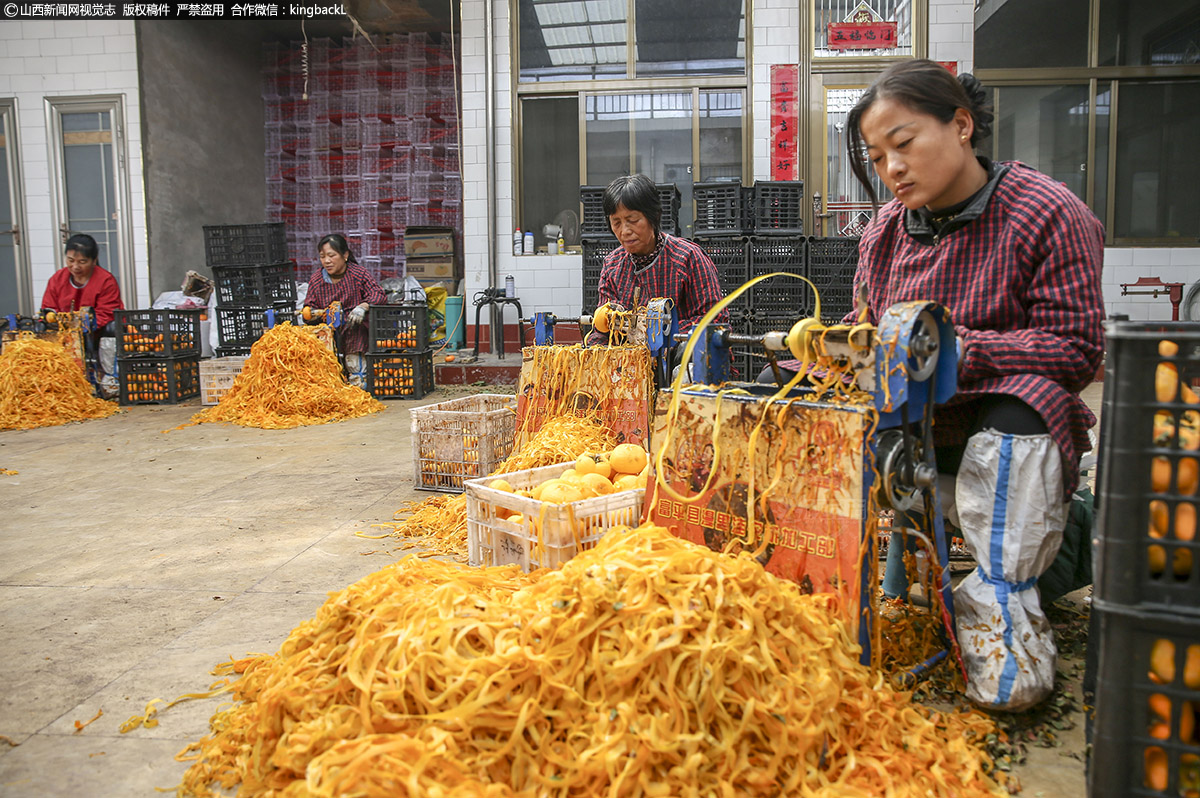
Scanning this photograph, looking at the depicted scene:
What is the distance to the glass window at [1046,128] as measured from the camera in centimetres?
862

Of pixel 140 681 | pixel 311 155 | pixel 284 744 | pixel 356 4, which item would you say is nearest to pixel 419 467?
pixel 140 681

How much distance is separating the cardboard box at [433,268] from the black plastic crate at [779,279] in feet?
16.7

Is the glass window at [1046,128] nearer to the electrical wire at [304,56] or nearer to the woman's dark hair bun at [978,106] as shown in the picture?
the woman's dark hair bun at [978,106]

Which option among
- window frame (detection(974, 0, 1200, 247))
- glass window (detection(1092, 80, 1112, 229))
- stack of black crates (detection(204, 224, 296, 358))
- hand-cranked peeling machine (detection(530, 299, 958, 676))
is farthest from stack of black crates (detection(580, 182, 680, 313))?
hand-cranked peeling machine (detection(530, 299, 958, 676))

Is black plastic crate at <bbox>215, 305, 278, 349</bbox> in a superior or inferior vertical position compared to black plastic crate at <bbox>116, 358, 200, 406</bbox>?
superior

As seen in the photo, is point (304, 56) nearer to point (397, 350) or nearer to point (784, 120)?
point (397, 350)

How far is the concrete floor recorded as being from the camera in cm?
180

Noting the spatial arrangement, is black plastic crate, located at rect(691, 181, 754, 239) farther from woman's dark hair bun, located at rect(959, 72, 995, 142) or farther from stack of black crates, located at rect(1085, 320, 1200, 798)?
stack of black crates, located at rect(1085, 320, 1200, 798)

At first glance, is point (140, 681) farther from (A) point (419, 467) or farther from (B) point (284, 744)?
(A) point (419, 467)

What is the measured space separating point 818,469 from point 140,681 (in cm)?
188

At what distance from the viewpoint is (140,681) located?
2105mm

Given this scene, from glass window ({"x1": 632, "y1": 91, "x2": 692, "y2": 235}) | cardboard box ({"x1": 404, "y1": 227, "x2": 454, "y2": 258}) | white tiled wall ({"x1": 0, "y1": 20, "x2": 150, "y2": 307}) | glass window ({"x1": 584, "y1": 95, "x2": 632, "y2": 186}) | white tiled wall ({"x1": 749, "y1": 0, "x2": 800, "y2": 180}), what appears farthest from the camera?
cardboard box ({"x1": 404, "y1": 227, "x2": 454, "y2": 258})

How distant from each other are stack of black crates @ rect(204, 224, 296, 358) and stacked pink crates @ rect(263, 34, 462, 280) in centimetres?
292

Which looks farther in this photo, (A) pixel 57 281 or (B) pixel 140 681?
(A) pixel 57 281
